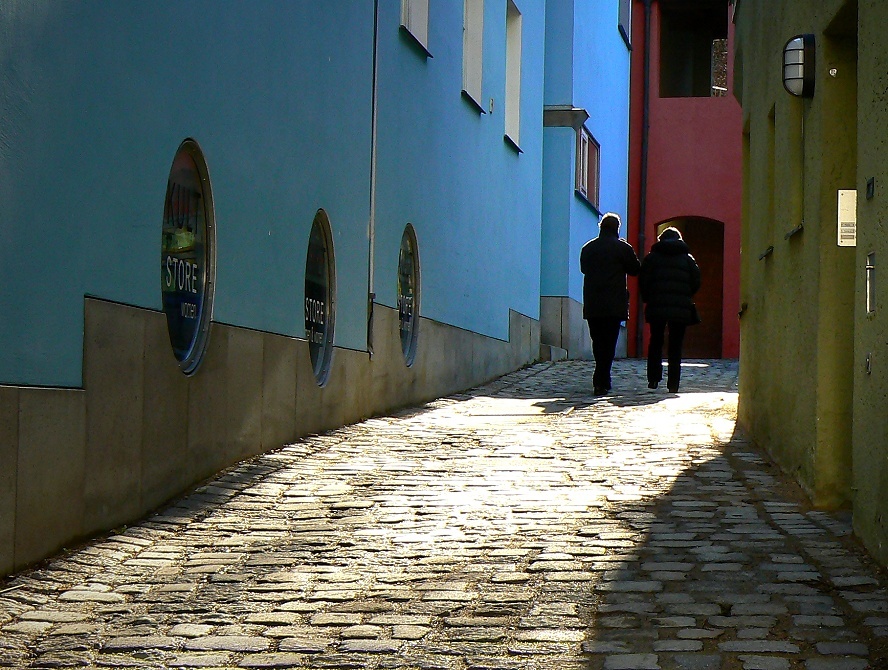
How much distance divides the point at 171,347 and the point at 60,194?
5.35 ft

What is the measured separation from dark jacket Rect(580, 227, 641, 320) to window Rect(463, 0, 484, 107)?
8.90 feet

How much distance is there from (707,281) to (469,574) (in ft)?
79.1

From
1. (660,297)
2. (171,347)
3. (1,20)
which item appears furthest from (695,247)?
(1,20)

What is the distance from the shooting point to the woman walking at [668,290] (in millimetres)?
15336

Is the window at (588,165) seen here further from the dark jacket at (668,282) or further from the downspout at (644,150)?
the dark jacket at (668,282)

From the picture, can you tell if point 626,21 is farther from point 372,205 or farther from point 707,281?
point 372,205

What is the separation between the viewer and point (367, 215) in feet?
39.8

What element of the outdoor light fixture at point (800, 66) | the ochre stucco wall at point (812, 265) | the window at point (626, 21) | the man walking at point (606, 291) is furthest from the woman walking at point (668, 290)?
the window at point (626, 21)

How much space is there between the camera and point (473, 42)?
55.1 feet

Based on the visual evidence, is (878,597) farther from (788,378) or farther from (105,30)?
(105,30)

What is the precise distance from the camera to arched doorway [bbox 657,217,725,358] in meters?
29.1

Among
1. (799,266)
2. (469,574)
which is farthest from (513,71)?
(469,574)

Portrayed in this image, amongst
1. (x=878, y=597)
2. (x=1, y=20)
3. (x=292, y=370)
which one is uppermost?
(x=1, y=20)

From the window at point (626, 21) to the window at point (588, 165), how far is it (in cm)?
374
